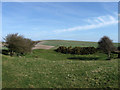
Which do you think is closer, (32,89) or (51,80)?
(32,89)

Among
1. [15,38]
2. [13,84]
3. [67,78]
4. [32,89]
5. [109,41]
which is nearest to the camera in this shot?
[32,89]

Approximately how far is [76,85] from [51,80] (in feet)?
6.35

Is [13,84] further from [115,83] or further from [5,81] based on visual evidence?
[115,83]

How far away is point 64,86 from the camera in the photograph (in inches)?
343

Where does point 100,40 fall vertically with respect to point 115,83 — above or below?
above

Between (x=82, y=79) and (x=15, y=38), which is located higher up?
(x=15, y=38)

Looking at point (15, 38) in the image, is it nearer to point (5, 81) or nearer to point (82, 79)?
point (5, 81)

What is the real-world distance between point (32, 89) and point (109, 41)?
121 feet

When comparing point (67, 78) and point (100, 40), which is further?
point (100, 40)

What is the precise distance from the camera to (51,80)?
32.0 feet

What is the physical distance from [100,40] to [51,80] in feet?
117

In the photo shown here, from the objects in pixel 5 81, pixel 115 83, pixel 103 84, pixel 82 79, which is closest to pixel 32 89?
pixel 5 81

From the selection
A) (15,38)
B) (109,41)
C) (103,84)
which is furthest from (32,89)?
(109,41)

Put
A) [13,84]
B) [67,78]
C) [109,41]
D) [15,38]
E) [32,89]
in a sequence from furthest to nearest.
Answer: [109,41], [15,38], [67,78], [13,84], [32,89]
